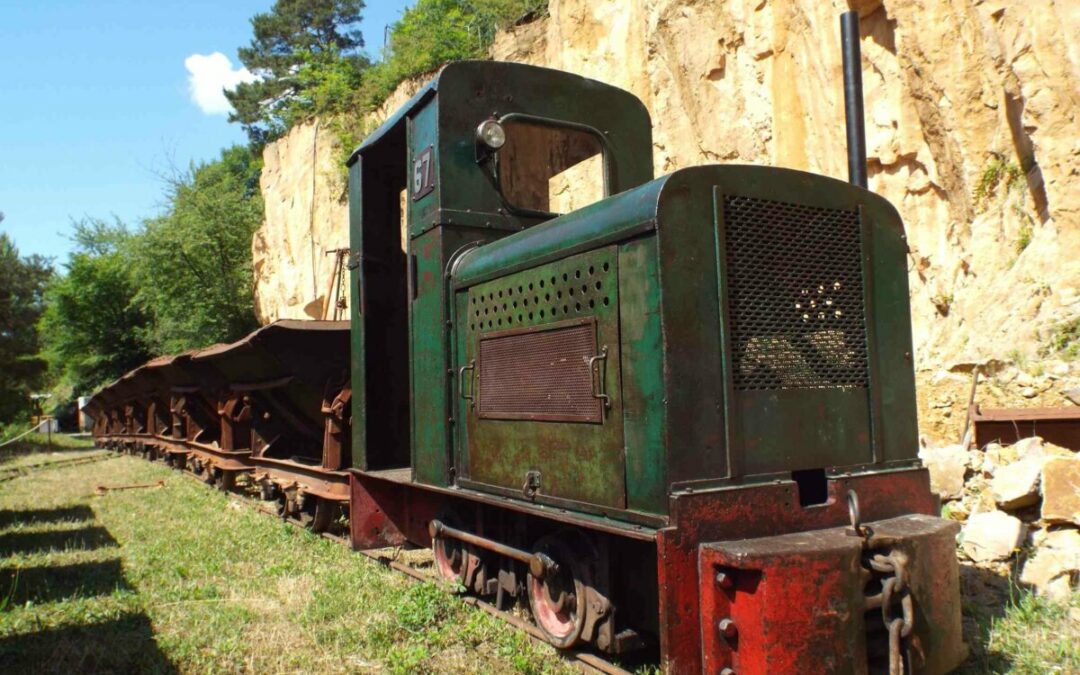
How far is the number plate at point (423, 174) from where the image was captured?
4.64 meters

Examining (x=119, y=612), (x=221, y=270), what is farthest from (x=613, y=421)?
(x=221, y=270)

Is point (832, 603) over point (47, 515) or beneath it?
over

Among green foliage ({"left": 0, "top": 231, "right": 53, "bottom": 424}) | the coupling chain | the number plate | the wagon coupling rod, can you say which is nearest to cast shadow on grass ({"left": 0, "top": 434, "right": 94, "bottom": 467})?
green foliage ({"left": 0, "top": 231, "right": 53, "bottom": 424})

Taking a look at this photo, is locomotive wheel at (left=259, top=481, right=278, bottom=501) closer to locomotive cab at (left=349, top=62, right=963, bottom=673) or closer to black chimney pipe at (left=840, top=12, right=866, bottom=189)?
locomotive cab at (left=349, top=62, right=963, bottom=673)

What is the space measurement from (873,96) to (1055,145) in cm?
285

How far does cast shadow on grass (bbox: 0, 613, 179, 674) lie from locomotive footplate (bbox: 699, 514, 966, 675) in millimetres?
2427

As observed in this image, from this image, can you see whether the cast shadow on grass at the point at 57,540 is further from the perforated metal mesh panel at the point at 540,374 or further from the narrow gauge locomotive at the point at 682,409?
the perforated metal mesh panel at the point at 540,374

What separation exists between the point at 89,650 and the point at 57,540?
3.79m

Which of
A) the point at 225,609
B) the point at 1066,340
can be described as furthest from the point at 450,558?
the point at 1066,340

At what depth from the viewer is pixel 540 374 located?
149 inches

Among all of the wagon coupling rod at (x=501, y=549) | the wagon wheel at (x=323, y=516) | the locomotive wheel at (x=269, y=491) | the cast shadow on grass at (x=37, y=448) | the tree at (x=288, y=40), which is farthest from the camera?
the tree at (x=288, y=40)

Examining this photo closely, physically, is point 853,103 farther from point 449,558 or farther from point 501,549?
point 449,558

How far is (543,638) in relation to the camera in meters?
3.84

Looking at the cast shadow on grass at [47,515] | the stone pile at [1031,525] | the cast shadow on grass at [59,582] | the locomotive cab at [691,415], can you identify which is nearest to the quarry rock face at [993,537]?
the stone pile at [1031,525]
